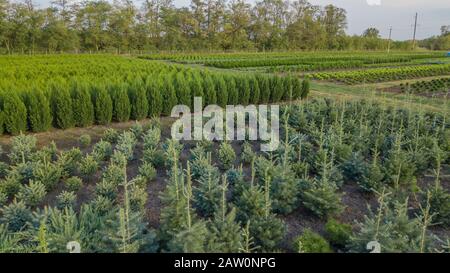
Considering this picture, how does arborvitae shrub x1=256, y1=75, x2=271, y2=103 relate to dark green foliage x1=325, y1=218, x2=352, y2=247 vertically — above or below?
above

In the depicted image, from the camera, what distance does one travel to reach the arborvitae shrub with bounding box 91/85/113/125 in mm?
10516

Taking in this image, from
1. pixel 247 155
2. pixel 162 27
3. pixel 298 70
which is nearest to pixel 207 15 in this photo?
pixel 162 27

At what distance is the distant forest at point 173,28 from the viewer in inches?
1757

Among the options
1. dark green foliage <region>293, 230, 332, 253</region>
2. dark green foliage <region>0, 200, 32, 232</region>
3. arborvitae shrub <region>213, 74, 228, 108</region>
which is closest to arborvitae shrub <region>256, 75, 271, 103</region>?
arborvitae shrub <region>213, 74, 228, 108</region>

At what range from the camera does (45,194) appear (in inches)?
214

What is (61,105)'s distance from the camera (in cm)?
986

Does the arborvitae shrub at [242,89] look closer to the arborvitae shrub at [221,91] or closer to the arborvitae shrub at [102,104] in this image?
the arborvitae shrub at [221,91]

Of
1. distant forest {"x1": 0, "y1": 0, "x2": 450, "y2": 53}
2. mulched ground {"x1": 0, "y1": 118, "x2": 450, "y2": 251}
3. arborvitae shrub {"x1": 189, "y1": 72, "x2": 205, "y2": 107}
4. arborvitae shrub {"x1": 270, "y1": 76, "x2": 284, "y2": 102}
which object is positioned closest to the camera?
mulched ground {"x1": 0, "y1": 118, "x2": 450, "y2": 251}

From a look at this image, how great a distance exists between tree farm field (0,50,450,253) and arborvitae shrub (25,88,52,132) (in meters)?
0.03

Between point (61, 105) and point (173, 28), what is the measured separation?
51389mm

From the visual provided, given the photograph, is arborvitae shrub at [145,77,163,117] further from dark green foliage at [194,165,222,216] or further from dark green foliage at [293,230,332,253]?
dark green foliage at [293,230,332,253]

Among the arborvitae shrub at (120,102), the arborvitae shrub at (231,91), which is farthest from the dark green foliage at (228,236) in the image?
the arborvitae shrub at (231,91)
